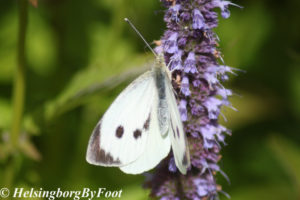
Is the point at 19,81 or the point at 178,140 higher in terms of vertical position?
the point at 19,81

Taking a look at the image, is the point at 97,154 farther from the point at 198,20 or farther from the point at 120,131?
the point at 198,20

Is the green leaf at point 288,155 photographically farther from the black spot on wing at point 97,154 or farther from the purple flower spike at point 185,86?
the black spot on wing at point 97,154

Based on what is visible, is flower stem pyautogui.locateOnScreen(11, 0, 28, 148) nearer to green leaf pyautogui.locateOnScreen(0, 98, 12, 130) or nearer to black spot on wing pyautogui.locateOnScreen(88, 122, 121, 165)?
green leaf pyautogui.locateOnScreen(0, 98, 12, 130)

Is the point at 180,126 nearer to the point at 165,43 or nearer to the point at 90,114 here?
the point at 165,43

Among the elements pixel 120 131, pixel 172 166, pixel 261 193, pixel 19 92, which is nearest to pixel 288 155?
pixel 261 193

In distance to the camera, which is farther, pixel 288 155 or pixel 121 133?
pixel 288 155

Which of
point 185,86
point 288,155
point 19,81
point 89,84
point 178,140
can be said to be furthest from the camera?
point 288,155

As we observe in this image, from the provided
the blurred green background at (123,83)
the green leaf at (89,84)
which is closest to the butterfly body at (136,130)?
the green leaf at (89,84)

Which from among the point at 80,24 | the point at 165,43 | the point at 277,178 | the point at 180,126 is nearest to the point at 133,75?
the point at 165,43
